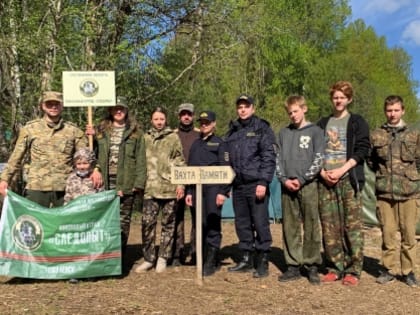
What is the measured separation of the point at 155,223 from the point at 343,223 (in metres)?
2.16

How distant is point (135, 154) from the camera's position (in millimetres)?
5973

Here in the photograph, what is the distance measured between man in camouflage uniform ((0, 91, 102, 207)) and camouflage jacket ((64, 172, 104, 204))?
0.27ft

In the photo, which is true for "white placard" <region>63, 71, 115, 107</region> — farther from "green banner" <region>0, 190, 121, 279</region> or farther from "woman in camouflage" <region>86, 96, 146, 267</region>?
"green banner" <region>0, 190, 121, 279</region>

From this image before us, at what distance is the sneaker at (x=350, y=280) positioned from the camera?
5520mm

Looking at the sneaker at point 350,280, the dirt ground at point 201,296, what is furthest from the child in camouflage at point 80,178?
the sneaker at point 350,280

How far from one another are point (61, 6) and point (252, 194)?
529 centimetres

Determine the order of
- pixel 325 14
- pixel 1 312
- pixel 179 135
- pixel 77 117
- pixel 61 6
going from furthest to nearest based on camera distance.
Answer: pixel 325 14 < pixel 77 117 < pixel 61 6 < pixel 179 135 < pixel 1 312

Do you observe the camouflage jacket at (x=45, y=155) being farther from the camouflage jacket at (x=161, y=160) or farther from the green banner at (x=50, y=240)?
the camouflage jacket at (x=161, y=160)

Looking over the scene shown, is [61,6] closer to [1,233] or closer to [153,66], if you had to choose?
[153,66]

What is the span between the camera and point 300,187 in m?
5.53

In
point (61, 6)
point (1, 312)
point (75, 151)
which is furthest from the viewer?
point (61, 6)

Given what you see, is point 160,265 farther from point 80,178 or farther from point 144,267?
point 80,178

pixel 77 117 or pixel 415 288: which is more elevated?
pixel 77 117

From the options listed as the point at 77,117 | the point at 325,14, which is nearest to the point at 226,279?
the point at 77,117
